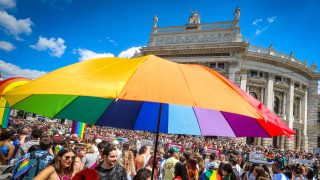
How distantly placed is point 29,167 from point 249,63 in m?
38.1

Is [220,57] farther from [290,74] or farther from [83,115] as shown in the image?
[83,115]

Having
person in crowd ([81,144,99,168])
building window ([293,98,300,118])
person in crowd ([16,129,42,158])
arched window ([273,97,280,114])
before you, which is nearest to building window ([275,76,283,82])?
arched window ([273,97,280,114])

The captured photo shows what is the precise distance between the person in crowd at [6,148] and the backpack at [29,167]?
1.79 metres

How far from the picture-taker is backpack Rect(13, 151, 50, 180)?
4051mm

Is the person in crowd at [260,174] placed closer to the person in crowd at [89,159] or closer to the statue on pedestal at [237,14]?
the person in crowd at [89,159]

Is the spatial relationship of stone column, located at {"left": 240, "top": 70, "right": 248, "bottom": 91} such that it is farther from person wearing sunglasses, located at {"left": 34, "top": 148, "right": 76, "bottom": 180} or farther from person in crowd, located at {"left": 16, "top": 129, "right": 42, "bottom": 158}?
person wearing sunglasses, located at {"left": 34, "top": 148, "right": 76, "bottom": 180}

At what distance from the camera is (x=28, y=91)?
2504mm

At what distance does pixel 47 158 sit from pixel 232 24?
36.9 meters

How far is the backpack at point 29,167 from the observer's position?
13.3 ft

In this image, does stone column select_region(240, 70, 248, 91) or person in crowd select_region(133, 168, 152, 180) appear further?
stone column select_region(240, 70, 248, 91)

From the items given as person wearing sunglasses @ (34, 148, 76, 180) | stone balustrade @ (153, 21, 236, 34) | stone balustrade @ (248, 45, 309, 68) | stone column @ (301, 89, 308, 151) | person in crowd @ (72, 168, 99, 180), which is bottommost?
person wearing sunglasses @ (34, 148, 76, 180)

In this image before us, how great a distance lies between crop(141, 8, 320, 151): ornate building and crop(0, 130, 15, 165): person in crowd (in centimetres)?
3329

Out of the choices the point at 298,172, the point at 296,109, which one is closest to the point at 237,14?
the point at 296,109

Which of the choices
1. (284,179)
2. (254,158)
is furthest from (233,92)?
(254,158)
